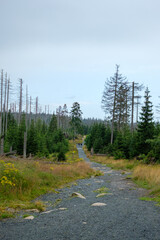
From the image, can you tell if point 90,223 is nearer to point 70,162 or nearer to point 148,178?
point 148,178

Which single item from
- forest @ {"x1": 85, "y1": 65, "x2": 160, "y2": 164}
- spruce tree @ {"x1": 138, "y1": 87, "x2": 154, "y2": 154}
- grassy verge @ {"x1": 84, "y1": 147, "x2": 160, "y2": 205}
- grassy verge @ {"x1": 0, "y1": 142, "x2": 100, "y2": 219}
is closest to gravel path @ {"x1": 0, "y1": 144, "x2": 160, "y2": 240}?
grassy verge @ {"x1": 0, "y1": 142, "x2": 100, "y2": 219}

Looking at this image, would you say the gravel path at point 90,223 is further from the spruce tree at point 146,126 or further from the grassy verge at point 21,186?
the spruce tree at point 146,126

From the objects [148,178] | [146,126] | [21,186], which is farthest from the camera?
[146,126]

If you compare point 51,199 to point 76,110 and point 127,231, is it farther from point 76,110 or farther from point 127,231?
point 76,110

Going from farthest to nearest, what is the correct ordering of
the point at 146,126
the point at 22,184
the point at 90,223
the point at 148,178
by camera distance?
the point at 146,126 < the point at 148,178 < the point at 22,184 < the point at 90,223

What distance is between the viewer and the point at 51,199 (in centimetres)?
839

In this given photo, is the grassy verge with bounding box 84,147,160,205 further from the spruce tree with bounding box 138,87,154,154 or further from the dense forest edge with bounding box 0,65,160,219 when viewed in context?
the spruce tree with bounding box 138,87,154,154

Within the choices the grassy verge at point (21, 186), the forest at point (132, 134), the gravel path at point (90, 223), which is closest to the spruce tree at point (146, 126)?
the forest at point (132, 134)

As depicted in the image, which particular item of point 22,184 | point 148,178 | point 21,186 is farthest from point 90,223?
point 148,178

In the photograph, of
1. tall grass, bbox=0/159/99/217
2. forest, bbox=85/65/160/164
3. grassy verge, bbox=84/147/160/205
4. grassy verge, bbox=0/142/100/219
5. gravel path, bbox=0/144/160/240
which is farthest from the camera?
forest, bbox=85/65/160/164

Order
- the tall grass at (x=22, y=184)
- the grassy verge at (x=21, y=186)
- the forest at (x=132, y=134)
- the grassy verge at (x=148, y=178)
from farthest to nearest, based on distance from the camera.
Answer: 1. the forest at (x=132, y=134)
2. the grassy verge at (x=148, y=178)
3. the tall grass at (x=22, y=184)
4. the grassy verge at (x=21, y=186)

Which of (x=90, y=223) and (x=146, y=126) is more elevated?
(x=146, y=126)

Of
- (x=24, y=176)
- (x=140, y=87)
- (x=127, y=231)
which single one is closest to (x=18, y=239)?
(x=127, y=231)

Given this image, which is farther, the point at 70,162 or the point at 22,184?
the point at 70,162
